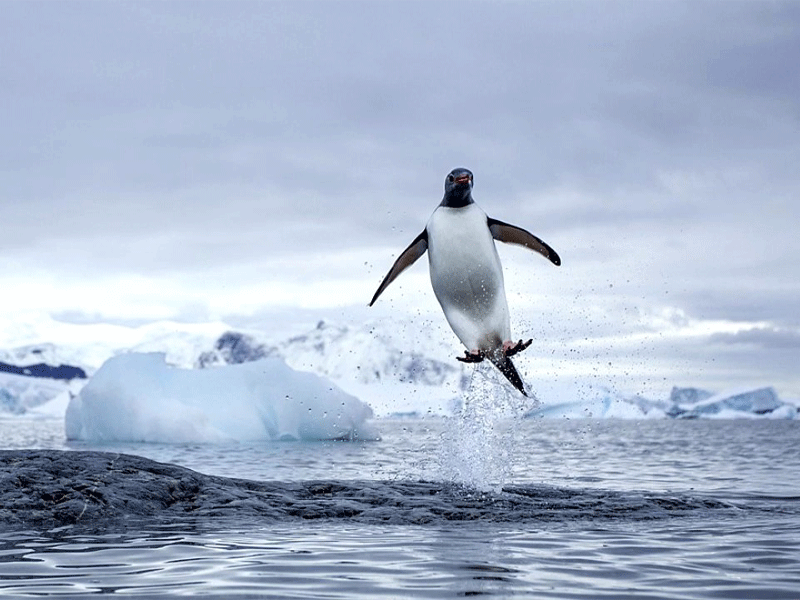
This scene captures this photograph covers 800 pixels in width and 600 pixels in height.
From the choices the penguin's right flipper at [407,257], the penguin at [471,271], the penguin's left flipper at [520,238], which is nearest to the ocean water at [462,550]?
the penguin at [471,271]

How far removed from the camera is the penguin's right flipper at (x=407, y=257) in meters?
11.8

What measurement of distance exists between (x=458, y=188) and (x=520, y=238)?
1082 millimetres

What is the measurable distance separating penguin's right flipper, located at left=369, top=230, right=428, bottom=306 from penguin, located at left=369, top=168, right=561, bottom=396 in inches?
5.6

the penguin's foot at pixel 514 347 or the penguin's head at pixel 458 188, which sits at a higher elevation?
the penguin's head at pixel 458 188

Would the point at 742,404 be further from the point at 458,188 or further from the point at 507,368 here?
the point at 458,188

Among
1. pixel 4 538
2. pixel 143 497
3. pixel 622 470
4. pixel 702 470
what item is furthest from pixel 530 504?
pixel 702 470

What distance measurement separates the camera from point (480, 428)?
13086 millimetres

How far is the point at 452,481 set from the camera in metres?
12.8

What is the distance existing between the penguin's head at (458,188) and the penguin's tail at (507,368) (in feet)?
5.75

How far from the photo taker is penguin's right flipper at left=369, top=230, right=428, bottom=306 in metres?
11.8

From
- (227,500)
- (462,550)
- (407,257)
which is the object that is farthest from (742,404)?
(462,550)

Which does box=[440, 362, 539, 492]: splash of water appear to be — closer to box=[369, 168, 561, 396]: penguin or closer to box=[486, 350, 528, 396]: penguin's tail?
box=[486, 350, 528, 396]: penguin's tail

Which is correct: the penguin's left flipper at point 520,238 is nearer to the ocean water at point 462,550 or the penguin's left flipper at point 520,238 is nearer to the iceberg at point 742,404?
the ocean water at point 462,550

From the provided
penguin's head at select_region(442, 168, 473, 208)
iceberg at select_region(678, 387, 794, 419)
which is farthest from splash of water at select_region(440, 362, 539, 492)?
iceberg at select_region(678, 387, 794, 419)
